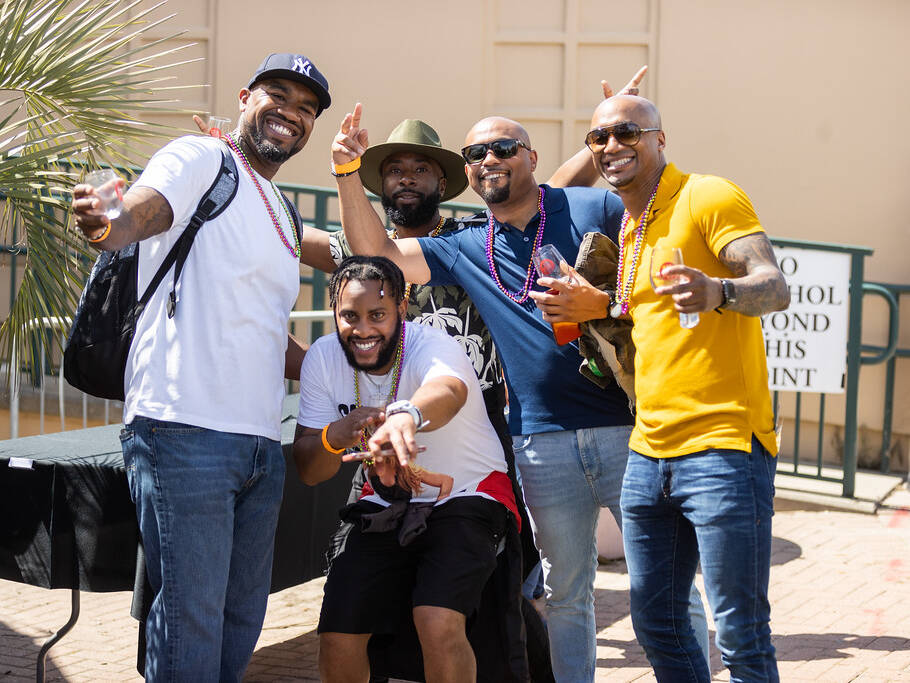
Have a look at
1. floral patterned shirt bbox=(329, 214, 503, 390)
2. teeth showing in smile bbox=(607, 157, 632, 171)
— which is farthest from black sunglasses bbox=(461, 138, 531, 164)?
teeth showing in smile bbox=(607, 157, 632, 171)

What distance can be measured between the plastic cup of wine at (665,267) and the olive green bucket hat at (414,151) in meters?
1.59

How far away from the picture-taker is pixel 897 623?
18.0ft

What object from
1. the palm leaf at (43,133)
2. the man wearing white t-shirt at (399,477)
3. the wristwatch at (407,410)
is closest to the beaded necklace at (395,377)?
the man wearing white t-shirt at (399,477)

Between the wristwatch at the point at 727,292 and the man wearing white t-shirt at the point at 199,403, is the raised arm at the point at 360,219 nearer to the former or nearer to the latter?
the man wearing white t-shirt at the point at 199,403

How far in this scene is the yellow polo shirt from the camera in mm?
3154

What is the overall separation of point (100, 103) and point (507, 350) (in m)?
2.07

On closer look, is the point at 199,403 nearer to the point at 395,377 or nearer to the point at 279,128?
the point at 395,377

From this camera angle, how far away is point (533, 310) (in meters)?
3.84

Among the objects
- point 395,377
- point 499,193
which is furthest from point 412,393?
point 499,193

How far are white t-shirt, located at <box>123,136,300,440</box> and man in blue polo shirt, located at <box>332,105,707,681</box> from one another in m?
0.65

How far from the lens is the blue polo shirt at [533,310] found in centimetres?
378

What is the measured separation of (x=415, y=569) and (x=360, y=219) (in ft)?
4.06

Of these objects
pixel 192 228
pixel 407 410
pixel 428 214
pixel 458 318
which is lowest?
pixel 407 410

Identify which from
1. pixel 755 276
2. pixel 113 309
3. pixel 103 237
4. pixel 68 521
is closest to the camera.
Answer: pixel 103 237
